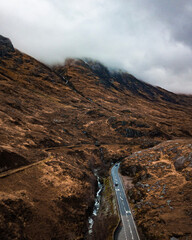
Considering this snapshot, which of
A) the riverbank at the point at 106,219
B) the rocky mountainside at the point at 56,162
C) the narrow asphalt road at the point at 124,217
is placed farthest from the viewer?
the riverbank at the point at 106,219

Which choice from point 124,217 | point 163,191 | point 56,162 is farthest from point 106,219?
point 56,162

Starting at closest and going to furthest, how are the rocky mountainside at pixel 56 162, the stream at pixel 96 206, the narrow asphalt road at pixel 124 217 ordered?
the rocky mountainside at pixel 56 162, the narrow asphalt road at pixel 124 217, the stream at pixel 96 206

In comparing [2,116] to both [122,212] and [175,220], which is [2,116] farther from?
[175,220]

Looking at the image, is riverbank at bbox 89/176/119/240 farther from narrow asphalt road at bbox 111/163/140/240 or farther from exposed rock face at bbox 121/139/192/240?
exposed rock face at bbox 121/139/192/240

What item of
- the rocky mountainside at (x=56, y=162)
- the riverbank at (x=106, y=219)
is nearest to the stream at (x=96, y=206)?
the riverbank at (x=106, y=219)

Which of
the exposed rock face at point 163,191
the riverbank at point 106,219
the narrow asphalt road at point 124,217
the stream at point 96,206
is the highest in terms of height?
the exposed rock face at point 163,191

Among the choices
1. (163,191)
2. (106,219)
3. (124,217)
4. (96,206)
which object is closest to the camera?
(124,217)

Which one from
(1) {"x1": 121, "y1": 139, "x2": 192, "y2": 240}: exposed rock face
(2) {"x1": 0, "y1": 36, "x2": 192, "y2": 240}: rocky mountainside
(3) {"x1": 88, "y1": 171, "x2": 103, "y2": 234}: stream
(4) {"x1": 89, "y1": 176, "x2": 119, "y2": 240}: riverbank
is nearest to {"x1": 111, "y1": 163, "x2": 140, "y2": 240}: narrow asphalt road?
(4) {"x1": 89, "y1": 176, "x2": 119, "y2": 240}: riverbank

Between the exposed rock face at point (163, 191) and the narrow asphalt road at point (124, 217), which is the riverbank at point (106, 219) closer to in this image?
the narrow asphalt road at point (124, 217)

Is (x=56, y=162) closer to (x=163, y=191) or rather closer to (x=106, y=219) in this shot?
(x=106, y=219)

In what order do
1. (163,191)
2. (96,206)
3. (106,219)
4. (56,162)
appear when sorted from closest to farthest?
(106,219) → (163,191) → (96,206) → (56,162)
